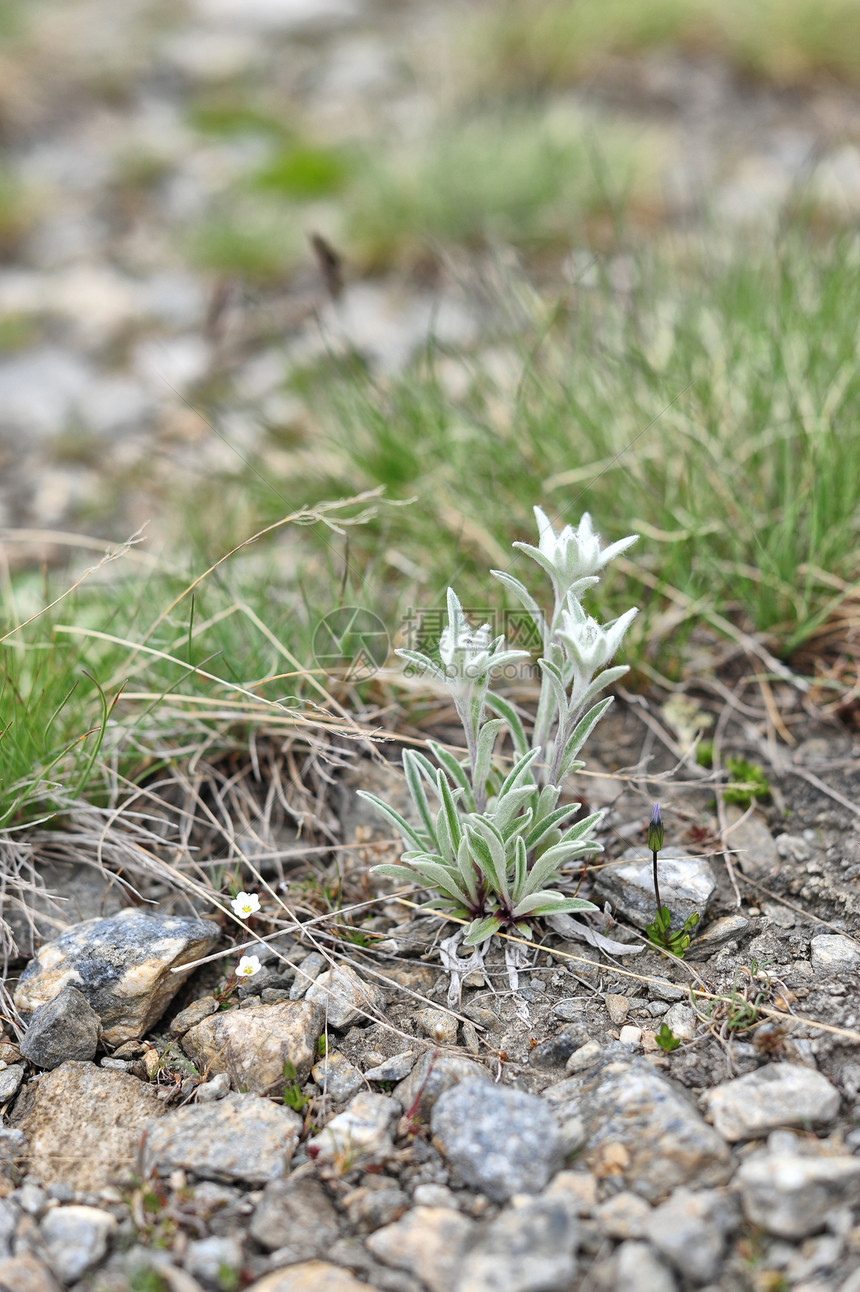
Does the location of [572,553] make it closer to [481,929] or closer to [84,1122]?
[481,929]

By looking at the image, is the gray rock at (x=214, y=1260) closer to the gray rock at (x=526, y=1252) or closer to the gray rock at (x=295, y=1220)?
the gray rock at (x=295, y=1220)

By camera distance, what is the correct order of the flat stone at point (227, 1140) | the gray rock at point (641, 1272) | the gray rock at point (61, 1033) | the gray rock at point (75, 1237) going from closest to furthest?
the gray rock at point (641, 1272)
the gray rock at point (75, 1237)
the flat stone at point (227, 1140)
the gray rock at point (61, 1033)

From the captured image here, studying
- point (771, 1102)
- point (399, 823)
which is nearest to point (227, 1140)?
point (399, 823)

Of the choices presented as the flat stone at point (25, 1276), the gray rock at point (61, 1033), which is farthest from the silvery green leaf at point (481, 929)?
the flat stone at point (25, 1276)

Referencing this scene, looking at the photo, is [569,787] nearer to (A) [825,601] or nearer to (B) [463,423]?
(A) [825,601]

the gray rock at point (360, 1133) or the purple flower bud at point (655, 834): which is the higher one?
the purple flower bud at point (655, 834)

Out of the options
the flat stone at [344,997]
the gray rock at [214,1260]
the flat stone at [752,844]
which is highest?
the gray rock at [214,1260]

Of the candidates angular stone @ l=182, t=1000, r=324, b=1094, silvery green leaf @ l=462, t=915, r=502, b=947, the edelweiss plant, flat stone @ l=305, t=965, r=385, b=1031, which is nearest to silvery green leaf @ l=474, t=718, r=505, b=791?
the edelweiss plant
